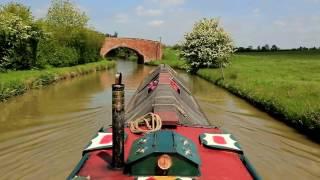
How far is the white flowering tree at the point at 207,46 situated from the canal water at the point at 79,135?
16238 millimetres

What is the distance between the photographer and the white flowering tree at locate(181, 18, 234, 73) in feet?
132

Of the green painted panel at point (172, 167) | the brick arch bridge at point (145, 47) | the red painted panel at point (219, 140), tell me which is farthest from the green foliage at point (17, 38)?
the brick arch bridge at point (145, 47)

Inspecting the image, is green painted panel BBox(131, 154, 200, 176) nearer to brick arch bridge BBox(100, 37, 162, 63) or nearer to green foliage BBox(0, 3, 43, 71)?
green foliage BBox(0, 3, 43, 71)

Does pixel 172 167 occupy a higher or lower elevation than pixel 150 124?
lower

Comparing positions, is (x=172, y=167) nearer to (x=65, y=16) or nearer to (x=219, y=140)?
(x=219, y=140)

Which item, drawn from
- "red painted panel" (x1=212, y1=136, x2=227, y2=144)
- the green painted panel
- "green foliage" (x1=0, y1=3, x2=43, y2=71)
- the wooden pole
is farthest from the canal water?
"green foliage" (x1=0, y1=3, x2=43, y2=71)

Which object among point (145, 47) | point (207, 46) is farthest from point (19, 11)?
point (145, 47)

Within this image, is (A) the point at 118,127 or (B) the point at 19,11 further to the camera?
(B) the point at 19,11

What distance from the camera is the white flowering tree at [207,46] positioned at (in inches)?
1590

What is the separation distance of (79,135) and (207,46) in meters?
28.1

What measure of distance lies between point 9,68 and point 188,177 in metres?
29.1

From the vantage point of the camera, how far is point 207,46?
1613 inches

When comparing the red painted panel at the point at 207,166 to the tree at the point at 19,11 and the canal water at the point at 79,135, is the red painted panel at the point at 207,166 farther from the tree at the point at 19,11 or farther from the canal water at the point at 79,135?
the tree at the point at 19,11

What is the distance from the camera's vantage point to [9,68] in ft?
106
